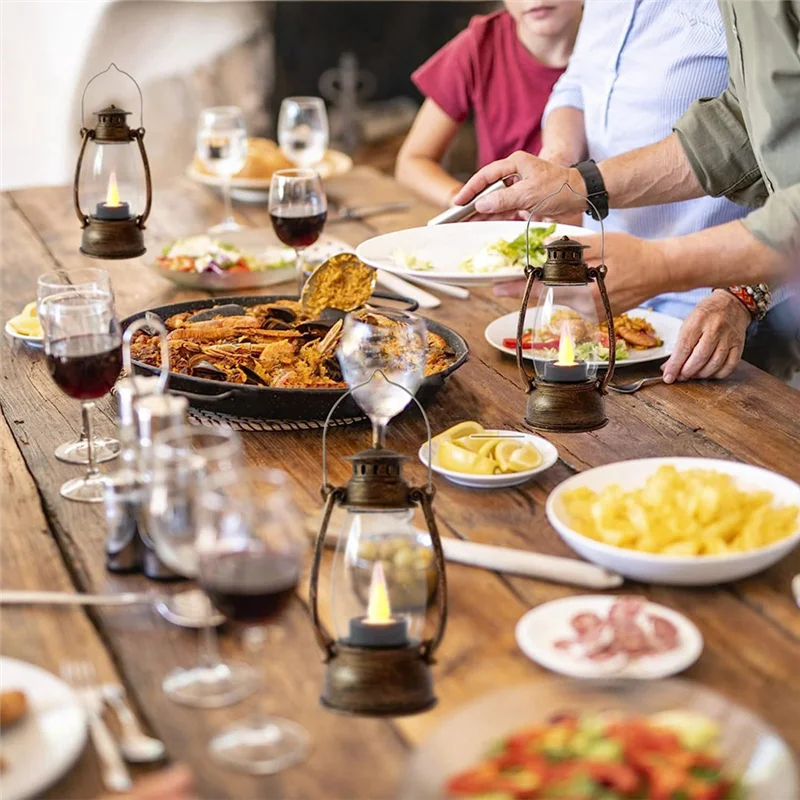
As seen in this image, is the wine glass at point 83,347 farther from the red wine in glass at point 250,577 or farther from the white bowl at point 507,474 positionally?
the red wine in glass at point 250,577

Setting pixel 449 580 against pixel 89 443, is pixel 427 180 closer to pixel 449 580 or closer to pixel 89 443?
pixel 89 443

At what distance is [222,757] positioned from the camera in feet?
3.37

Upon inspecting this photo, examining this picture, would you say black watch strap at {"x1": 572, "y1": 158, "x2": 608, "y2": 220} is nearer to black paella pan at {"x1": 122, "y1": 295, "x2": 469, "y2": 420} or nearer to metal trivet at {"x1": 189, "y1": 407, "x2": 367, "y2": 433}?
black paella pan at {"x1": 122, "y1": 295, "x2": 469, "y2": 420}

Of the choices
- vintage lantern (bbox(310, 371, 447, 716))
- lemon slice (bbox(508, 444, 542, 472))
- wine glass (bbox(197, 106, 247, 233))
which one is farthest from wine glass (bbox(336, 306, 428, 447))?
wine glass (bbox(197, 106, 247, 233))

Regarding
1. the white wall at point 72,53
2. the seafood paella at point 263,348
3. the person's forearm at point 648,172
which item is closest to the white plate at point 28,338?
the seafood paella at point 263,348

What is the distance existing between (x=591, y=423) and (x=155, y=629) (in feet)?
2.60

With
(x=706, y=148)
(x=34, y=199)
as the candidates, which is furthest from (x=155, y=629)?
(x=34, y=199)

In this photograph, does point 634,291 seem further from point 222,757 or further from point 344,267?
point 222,757

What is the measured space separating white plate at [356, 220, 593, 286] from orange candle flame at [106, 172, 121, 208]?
0.57 metres

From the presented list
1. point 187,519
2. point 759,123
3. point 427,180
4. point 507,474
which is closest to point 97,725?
point 187,519

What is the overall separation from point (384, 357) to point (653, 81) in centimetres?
141

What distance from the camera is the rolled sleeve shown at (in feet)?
7.63

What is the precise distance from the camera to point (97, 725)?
107 centimetres

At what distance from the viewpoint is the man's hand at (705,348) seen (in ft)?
6.55
